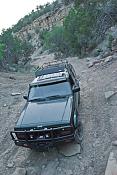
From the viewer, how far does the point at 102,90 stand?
14125mm

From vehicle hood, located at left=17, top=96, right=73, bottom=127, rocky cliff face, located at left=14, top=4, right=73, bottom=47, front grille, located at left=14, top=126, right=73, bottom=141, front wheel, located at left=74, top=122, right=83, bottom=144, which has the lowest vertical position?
rocky cliff face, located at left=14, top=4, right=73, bottom=47

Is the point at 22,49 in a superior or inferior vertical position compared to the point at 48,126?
inferior

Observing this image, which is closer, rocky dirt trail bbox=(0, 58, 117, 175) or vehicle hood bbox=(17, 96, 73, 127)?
rocky dirt trail bbox=(0, 58, 117, 175)

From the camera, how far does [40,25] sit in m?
90.6

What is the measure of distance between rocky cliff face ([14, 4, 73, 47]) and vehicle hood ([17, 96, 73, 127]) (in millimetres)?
69407

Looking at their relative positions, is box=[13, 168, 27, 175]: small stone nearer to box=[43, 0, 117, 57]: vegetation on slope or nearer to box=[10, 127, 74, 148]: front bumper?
box=[10, 127, 74, 148]: front bumper

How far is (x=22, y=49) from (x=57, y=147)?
3908cm

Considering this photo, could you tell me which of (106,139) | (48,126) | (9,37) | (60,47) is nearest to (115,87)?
(106,139)

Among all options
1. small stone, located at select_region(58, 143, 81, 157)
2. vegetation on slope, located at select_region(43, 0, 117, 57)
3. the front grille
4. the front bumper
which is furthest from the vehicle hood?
vegetation on slope, located at select_region(43, 0, 117, 57)

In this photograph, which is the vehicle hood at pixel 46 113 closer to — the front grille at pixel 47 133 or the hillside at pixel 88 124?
the front grille at pixel 47 133

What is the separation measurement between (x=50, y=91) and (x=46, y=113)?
1539 millimetres

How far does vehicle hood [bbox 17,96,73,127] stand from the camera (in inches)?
330

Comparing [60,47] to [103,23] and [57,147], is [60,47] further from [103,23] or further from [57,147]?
[57,147]

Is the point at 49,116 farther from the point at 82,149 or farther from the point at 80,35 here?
the point at 80,35
